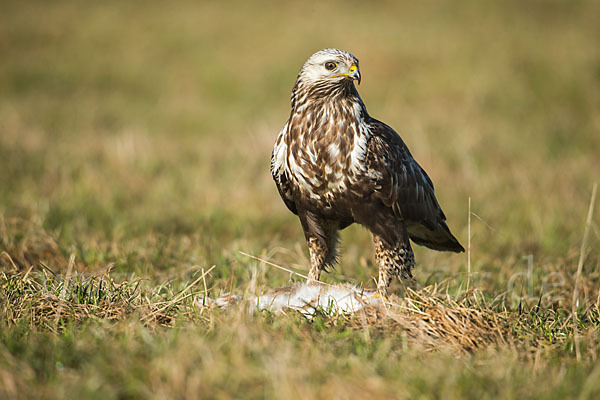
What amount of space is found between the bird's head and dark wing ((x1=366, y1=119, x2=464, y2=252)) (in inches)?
15.3

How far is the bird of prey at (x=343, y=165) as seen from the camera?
11.5ft

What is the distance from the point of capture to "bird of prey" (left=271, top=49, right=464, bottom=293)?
3.50 m

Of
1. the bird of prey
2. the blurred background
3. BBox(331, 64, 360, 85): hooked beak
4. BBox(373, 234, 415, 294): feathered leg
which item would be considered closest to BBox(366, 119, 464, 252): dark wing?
the bird of prey

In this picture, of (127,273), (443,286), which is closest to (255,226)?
(127,273)

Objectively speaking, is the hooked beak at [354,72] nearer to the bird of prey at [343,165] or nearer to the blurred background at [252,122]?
the bird of prey at [343,165]

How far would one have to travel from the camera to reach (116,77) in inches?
558

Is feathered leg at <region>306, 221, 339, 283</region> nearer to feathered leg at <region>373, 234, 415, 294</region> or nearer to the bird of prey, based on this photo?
the bird of prey

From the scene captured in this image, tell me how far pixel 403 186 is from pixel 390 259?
1.63ft

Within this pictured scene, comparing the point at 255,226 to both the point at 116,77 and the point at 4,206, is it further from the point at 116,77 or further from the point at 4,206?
the point at 116,77

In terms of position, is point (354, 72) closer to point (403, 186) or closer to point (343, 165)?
point (343, 165)

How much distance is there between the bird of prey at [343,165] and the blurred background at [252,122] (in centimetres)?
57

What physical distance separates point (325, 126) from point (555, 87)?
10.5m

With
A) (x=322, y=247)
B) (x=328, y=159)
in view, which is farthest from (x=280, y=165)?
(x=322, y=247)

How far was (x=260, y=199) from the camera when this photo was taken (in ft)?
23.1
